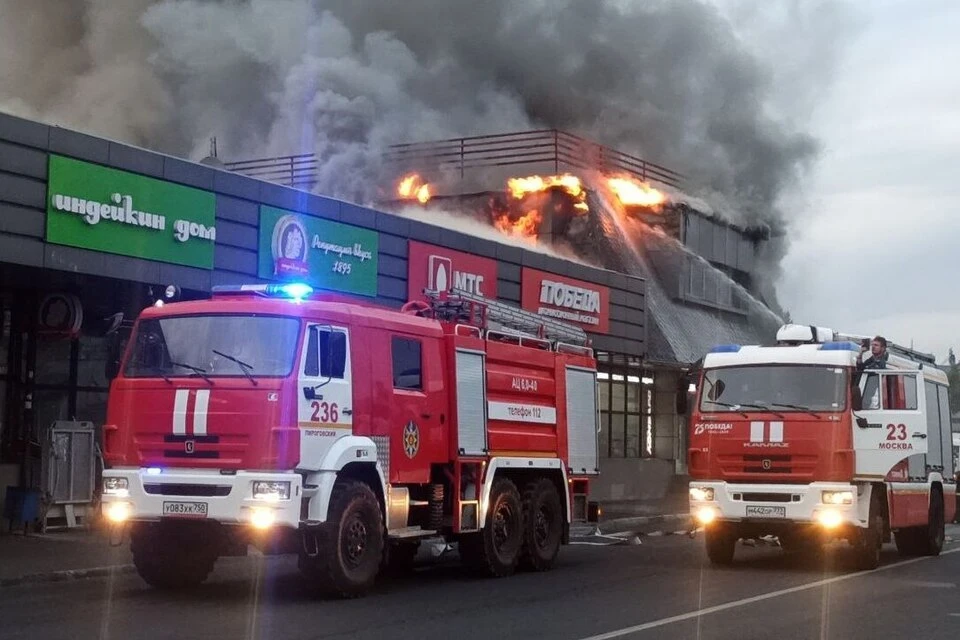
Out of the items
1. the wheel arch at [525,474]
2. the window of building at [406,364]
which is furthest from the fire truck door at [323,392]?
the wheel arch at [525,474]

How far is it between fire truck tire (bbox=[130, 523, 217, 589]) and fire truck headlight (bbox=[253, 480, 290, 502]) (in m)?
1.14

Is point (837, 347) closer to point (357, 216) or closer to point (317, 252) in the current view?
point (317, 252)

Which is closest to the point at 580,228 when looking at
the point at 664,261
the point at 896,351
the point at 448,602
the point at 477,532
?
the point at 664,261

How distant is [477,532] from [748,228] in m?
26.7

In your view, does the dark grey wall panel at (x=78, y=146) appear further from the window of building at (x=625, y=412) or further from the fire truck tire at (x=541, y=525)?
the window of building at (x=625, y=412)

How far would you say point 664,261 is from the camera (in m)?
32.2

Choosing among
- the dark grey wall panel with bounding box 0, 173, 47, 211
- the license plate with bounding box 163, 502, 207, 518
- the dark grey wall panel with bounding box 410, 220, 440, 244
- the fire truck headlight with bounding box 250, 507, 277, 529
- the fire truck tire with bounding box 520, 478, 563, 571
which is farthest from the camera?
the dark grey wall panel with bounding box 410, 220, 440, 244

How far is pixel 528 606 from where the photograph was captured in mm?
10891

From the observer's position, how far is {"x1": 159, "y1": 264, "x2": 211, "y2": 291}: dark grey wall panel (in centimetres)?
1641

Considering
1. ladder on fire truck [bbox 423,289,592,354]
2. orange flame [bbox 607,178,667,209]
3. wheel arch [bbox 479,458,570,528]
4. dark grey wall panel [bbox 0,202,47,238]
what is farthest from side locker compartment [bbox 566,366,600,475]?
orange flame [bbox 607,178,667,209]

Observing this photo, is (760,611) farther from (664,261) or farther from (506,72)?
(506,72)

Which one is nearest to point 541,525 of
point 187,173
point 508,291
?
point 187,173

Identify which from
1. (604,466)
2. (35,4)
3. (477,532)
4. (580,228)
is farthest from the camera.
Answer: (35,4)

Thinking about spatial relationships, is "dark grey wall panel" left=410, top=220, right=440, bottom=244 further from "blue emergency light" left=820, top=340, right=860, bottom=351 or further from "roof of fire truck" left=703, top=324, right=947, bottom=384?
"blue emergency light" left=820, top=340, right=860, bottom=351
